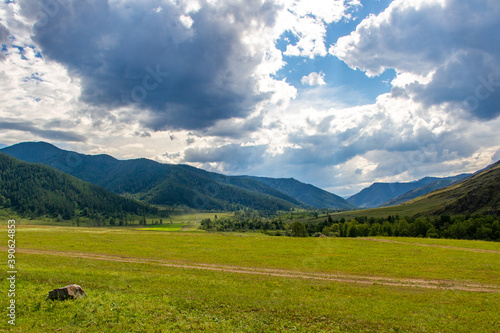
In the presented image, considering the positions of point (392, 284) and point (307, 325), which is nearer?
point (307, 325)

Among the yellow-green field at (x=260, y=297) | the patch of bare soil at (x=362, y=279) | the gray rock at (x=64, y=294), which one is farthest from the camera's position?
the patch of bare soil at (x=362, y=279)

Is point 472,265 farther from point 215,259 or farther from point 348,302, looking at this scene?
point 215,259

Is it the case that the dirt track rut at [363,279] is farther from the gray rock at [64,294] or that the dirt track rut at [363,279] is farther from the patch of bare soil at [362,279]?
the gray rock at [64,294]

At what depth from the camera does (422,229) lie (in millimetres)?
125750

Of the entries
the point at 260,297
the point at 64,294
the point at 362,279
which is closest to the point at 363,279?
the point at 362,279

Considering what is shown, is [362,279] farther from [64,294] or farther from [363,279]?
[64,294]

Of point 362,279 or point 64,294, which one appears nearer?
point 64,294

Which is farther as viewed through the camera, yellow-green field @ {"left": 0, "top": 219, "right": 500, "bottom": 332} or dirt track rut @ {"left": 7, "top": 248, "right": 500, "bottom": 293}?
dirt track rut @ {"left": 7, "top": 248, "right": 500, "bottom": 293}

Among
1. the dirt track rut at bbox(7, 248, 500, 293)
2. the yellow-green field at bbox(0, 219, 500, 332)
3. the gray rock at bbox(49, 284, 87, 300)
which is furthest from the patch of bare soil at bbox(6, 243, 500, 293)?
the gray rock at bbox(49, 284, 87, 300)

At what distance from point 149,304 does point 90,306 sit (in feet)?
14.2

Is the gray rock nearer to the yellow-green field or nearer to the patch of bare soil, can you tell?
the yellow-green field

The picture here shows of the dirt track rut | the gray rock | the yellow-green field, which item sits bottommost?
the dirt track rut

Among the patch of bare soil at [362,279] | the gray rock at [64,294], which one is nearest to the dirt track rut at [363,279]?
the patch of bare soil at [362,279]

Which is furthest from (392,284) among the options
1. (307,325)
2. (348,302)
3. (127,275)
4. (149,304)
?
(127,275)
